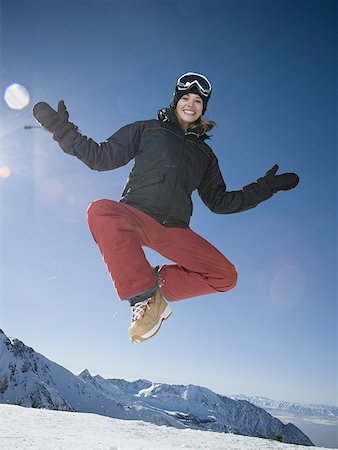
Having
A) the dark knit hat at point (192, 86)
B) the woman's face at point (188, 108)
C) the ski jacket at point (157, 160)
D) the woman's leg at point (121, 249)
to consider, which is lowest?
the woman's leg at point (121, 249)

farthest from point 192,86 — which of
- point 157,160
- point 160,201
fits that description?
point 160,201

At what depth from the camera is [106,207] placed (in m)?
3.57

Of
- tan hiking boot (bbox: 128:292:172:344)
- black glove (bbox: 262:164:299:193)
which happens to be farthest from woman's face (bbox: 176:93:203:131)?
tan hiking boot (bbox: 128:292:172:344)

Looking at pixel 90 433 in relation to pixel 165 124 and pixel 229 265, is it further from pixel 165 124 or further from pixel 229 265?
pixel 165 124

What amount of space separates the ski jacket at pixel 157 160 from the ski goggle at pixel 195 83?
0.34m

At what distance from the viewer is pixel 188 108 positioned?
4.34m

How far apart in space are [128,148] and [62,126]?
0.75 metres

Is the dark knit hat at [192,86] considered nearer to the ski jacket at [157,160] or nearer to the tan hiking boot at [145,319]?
the ski jacket at [157,160]

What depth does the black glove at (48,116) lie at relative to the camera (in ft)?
12.0

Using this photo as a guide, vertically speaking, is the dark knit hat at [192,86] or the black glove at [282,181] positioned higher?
the dark knit hat at [192,86]

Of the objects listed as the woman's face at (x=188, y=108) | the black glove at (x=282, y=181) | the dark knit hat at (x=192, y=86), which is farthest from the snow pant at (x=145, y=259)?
the dark knit hat at (x=192, y=86)

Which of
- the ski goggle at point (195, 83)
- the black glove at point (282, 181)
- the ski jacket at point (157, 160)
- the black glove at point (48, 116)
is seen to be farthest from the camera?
the black glove at point (282, 181)

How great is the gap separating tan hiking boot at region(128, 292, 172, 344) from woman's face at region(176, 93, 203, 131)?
2095mm

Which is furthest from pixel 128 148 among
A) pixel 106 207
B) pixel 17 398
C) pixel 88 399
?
pixel 88 399
